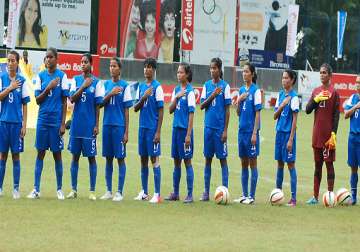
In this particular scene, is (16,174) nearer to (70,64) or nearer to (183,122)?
(183,122)

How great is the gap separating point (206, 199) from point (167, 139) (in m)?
11.4

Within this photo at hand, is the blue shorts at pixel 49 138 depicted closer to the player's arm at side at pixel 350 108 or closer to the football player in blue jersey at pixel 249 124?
the football player in blue jersey at pixel 249 124

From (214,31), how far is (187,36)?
2.81 meters

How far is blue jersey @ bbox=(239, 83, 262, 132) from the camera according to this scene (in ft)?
49.5

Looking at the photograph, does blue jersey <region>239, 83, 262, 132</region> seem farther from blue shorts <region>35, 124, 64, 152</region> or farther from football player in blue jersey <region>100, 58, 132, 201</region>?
blue shorts <region>35, 124, 64, 152</region>

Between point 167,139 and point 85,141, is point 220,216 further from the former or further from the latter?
point 167,139

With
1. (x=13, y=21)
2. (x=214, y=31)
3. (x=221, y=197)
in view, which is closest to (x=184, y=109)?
(x=221, y=197)

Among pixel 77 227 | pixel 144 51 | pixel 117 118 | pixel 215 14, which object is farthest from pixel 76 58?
pixel 77 227

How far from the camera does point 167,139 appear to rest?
1041 inches

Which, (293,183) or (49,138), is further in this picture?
(293,183)

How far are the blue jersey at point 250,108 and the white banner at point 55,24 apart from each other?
103 ft

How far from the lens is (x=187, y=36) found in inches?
1934

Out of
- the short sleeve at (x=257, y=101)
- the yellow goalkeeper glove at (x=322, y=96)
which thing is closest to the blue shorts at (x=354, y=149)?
the yellow goalkeeper glove at (x=322, y=96)

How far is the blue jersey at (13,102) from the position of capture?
1452 cm
